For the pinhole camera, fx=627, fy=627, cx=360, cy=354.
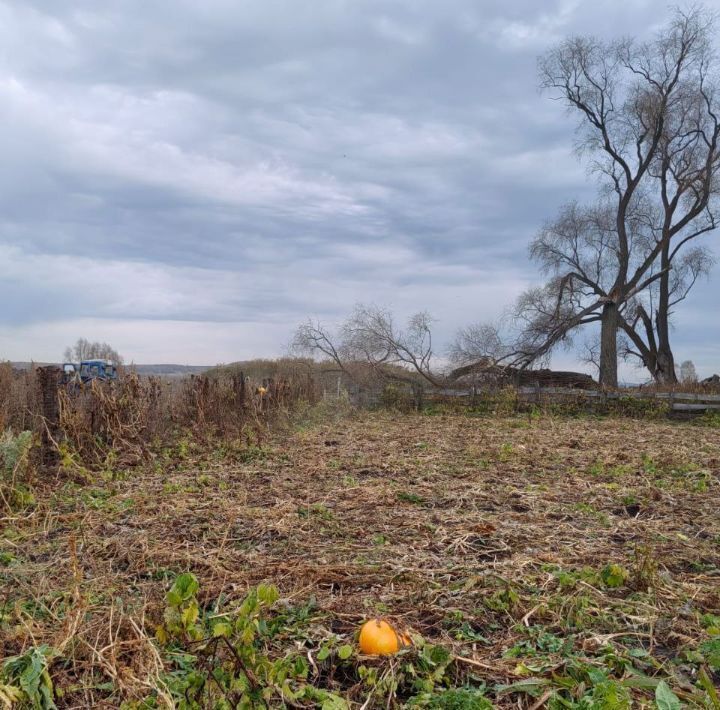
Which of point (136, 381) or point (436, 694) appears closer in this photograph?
point (436, 694)

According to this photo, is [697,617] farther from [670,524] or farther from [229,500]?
[229,500]

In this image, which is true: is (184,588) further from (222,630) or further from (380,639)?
(380,639)

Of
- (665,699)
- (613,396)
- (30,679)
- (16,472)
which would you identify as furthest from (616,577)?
(613,396)

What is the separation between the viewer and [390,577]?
144 inches

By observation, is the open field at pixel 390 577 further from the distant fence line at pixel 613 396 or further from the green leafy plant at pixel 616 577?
the distant fence line at pixel 613 396

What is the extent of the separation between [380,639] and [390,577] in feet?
3.28

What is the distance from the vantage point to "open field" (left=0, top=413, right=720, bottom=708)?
251 centimetres

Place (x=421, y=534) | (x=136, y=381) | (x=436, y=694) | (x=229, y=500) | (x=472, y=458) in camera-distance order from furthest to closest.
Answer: (x=136, y=381), (x=472, y=458), (x=229, y=500), (x=421, y=534), (x=436, y=694)

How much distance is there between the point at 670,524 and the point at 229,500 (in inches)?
153

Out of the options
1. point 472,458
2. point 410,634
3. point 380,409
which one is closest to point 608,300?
point 380,409

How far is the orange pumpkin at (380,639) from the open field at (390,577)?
0.20 ft

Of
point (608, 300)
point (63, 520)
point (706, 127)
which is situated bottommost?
point (63, 520)

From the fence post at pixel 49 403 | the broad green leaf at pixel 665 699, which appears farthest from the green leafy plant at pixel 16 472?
the broad green leaf at pixel 665 699

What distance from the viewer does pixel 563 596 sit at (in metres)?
3.36
